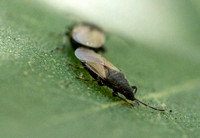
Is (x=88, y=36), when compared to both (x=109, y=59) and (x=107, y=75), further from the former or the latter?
(x=107, y=75)

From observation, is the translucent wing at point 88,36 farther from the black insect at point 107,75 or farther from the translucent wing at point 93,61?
the black insect at point 107,75

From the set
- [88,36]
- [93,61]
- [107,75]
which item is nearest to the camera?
[107,75]

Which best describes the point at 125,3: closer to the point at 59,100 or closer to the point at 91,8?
the point at 91,8

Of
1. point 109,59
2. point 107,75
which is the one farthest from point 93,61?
point 109,59

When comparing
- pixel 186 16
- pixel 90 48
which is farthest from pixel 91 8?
pixel 186 16

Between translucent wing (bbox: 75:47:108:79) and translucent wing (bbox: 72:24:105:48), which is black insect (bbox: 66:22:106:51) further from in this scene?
translucent wing (bbox: 75:47:108:79)

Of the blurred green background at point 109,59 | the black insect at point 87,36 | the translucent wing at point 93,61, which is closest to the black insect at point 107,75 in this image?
the translucent wing at point 93,61
